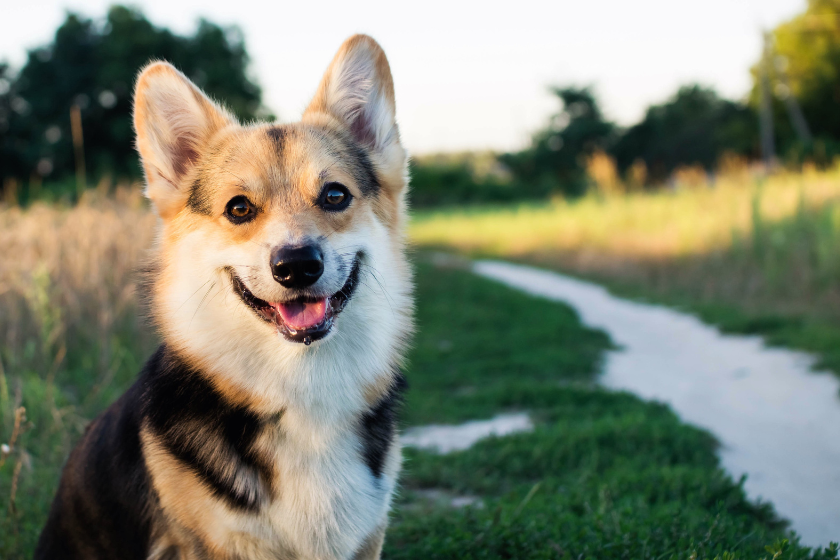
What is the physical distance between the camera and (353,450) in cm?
231

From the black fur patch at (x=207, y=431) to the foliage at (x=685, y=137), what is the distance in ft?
116

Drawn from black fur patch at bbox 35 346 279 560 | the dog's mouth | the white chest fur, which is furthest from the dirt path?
black fur patch at bbox 35 346 279 560

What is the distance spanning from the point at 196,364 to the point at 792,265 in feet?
31.1

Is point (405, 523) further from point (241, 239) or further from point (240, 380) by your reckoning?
point (241, 239)

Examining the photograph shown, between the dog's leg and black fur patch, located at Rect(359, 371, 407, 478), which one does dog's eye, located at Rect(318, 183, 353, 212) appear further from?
the dog's leg

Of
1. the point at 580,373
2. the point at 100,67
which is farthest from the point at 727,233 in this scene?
the point at 100,67

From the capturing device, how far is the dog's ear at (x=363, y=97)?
9.27 feet

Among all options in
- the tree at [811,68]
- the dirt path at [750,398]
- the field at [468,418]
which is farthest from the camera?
the tree at [811,68]

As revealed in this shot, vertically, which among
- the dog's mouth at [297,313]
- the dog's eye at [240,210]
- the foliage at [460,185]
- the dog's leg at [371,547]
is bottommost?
the dog's leg at [371,547]

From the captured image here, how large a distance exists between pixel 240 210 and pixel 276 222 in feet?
0.78

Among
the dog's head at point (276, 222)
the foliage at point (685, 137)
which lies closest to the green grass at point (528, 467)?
the dog's head at point (276, 222)

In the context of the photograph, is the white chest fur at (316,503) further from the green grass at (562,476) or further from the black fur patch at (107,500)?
the green grass at (562,476)

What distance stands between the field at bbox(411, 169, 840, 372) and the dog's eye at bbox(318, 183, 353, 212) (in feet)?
12.5

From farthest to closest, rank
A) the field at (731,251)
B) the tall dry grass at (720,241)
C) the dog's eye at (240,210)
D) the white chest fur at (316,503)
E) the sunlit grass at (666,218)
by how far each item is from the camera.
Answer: the sunlit grass at (666,218)
the tall dry grass at (720,241)
the field at (731,251)
the dog's eye at (240,210)
the white chest fur at (316,503)
